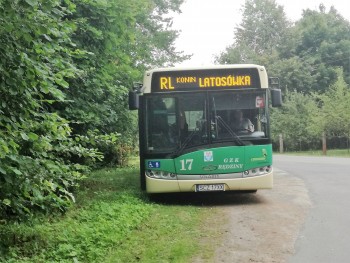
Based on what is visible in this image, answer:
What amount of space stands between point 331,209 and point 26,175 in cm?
656

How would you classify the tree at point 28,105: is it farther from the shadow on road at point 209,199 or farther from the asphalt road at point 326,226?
the shadow on road at point 209,199

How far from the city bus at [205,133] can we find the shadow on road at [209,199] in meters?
0.61

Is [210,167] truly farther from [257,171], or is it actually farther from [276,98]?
[276,98]

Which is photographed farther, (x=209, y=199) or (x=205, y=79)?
(x=209, y=199)

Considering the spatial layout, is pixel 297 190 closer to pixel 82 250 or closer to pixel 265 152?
pixel 265 152

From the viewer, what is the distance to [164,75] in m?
10.1

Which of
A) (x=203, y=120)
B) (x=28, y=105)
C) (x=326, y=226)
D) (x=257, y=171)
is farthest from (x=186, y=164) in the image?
(x=28, y=105)

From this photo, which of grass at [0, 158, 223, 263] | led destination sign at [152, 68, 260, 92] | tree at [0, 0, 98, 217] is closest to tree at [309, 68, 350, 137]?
led destination sign at [152, 68, 260, 92]

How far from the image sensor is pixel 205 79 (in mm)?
10102

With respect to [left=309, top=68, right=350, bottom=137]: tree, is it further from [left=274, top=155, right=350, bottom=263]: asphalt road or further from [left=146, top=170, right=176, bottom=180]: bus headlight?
[left=146, top=170, right=176, bottom=180]: bus headlight

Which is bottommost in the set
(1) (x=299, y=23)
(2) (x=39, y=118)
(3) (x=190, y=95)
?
(2) (x=39, y=118)

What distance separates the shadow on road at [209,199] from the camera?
1041 centimetres

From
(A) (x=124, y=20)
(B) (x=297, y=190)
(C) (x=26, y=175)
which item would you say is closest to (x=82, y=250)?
(C) (x=26, y=175)

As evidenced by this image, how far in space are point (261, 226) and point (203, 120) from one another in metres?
2.75
